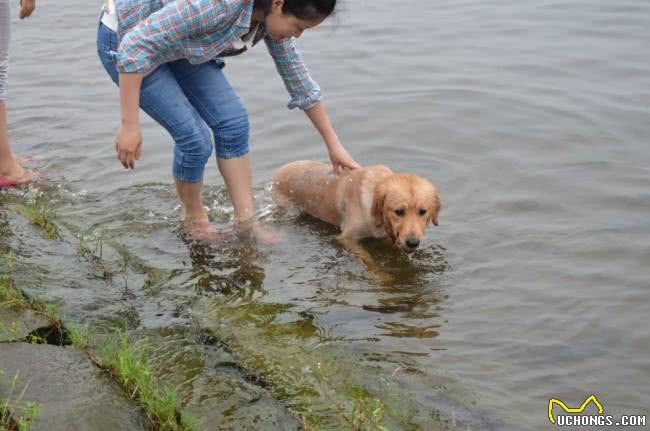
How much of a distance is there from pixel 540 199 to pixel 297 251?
203 centimetres

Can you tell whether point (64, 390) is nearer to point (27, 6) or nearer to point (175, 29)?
point (175, 29)

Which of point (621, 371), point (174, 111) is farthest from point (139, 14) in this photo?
point (621, 371)

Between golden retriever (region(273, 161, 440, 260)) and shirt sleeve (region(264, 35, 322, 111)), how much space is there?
2.63 feet

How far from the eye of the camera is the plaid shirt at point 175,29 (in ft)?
14.8

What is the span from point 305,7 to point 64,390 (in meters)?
2.35

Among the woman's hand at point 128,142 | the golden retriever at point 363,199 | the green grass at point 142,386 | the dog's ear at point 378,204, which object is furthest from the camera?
the dog's ear at point 378,204

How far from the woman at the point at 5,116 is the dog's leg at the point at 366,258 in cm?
270

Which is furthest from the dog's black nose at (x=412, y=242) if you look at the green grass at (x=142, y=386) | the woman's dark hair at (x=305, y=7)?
the green grass at (x=142, y=386)

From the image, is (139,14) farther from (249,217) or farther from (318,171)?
(318,171)

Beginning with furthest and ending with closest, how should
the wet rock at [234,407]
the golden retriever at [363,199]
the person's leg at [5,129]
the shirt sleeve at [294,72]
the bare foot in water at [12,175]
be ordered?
the bare foot in water at [12,175] < the person's leg at [5,129] < the golden retriever at [363,199] < the shirt sleeve at [294,72] < the wet rock at [234,407]

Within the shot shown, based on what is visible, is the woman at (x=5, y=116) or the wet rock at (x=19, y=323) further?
the woman at (x=5, y=116)

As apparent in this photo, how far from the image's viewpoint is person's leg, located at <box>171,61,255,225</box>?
207 inches

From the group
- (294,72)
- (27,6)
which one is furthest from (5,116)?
(294,72)

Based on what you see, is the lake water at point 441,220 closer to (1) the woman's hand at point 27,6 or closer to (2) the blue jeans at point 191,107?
(2) the blue jeans at point 191,107
